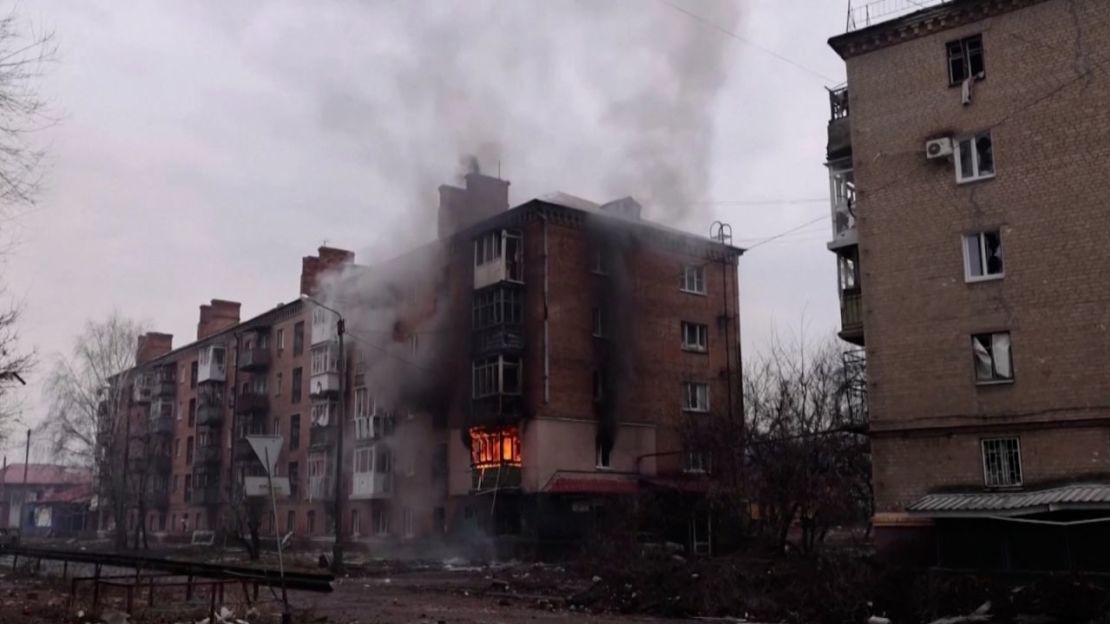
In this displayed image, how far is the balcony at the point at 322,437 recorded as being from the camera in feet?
173

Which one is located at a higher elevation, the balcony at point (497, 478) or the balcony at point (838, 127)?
the balcony at point (838, 127)

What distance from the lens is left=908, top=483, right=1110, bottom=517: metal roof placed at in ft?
66.0

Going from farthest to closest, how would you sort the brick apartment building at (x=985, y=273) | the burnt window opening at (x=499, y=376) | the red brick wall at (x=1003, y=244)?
the burnt window opening at (x=499, y=376) → the red brick wall at (x=1003, y=244) → the brick apartment building at (x=985, y=273)

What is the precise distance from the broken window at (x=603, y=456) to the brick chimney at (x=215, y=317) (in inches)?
1710

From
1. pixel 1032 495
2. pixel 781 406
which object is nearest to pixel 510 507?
pixel 781 406

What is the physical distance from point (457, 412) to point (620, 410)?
24.1ft

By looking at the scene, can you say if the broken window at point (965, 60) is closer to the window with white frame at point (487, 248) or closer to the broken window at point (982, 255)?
the broken window at point (982, 255)

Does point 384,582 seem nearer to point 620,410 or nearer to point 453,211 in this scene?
point 620,410

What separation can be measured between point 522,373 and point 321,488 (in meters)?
18.1

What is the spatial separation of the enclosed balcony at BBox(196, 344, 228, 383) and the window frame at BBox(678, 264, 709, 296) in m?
36.5

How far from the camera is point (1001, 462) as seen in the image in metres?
23.5

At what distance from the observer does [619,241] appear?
43.7 metres

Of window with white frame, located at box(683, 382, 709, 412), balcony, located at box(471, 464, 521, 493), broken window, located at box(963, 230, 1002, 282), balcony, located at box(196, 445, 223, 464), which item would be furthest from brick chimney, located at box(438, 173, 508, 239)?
balcony, located at box(196, 445, 223, 464)

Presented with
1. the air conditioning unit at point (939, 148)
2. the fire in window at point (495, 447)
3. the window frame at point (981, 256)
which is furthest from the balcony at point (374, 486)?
the air conditioning unit at point (939, 148)
